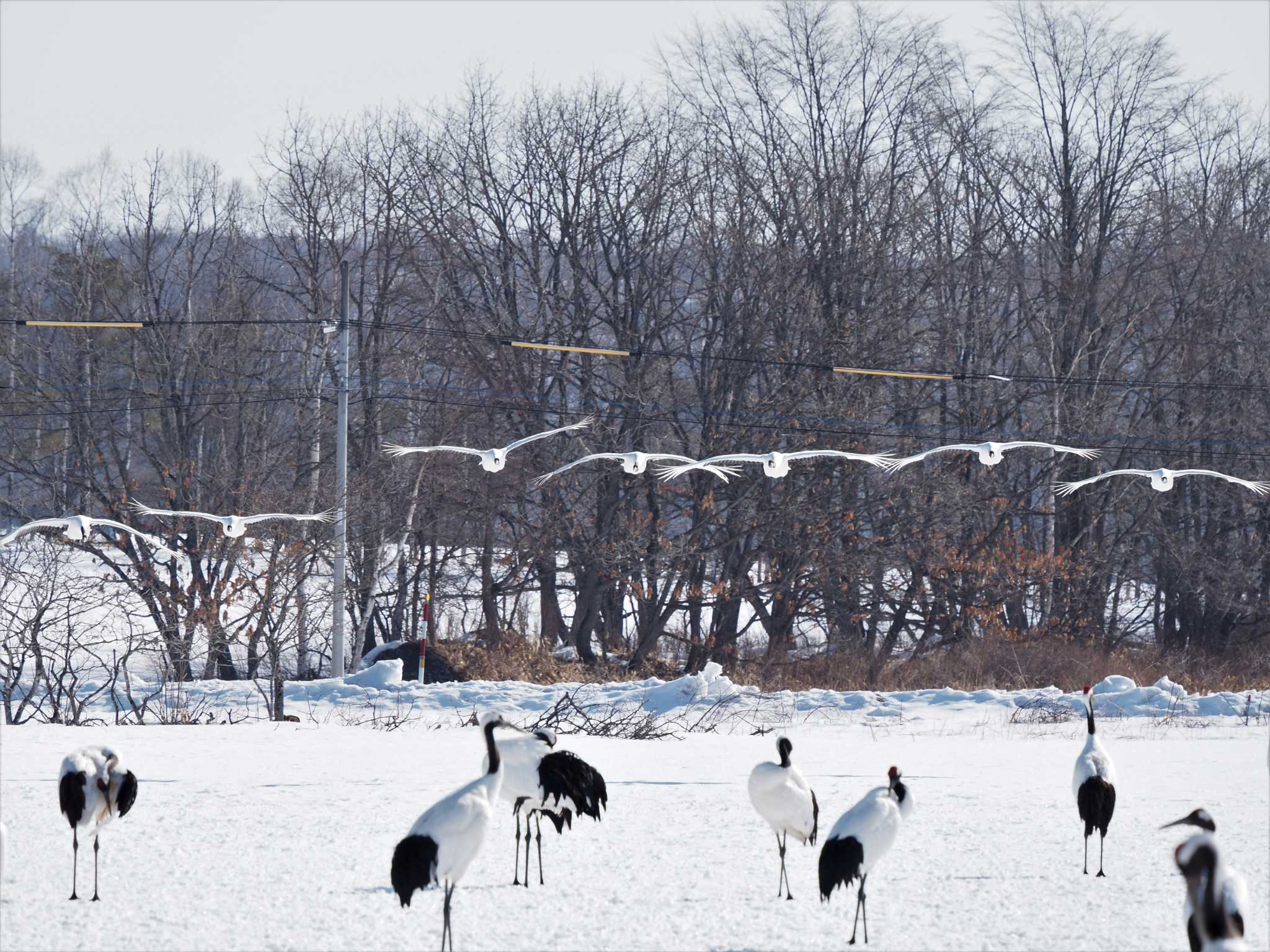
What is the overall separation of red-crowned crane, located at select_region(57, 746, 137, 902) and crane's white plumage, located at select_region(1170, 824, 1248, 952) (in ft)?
16.3

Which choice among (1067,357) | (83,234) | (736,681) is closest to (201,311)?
(83,234)

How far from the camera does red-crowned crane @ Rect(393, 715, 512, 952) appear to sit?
605 cm

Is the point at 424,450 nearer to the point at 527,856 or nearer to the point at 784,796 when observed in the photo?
the point at 527,856

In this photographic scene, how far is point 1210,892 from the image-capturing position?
3.84 m

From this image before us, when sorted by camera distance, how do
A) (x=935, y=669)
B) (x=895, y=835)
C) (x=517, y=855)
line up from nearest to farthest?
(x=895, y=835) < (x=517, y=855) < (x=935, y=669)

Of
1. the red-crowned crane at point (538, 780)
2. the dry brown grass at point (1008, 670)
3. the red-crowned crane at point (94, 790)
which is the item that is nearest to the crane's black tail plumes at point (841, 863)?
the red-crowned crane at point (538, 780)

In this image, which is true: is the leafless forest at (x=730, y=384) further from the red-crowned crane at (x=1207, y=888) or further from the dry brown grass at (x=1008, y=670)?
the red-crowned crane at (x=1207, y=888)

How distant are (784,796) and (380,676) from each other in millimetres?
16556

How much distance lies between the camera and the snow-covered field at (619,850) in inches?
264

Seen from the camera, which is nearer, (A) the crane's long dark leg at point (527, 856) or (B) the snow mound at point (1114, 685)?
(A) the crane's long dark leg at point (527, 856)

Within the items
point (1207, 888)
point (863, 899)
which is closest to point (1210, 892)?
point (1207, 888)

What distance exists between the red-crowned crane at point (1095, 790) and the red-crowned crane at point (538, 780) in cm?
260

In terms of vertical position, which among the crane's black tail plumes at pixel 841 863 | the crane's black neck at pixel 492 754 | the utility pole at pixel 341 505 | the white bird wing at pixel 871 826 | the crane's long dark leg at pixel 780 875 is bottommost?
the crane's long dark leg at pixel 780 875

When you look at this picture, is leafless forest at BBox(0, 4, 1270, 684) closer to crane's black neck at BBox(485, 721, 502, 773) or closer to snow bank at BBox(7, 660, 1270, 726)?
snow bank at BBox(7, 660, 1270, 726)
